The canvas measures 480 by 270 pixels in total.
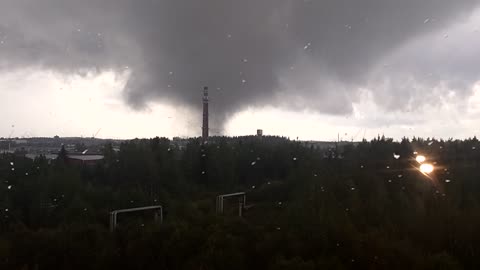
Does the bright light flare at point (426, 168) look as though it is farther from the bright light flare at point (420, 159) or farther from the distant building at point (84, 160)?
the distant building at point (84, 160)

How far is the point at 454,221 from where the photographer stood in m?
18.8

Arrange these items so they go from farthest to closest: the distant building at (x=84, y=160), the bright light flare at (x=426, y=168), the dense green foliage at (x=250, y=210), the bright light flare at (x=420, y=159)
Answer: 1. the distant building at (x=84, y=160)
2. the bright light flare at (x=420, y=159)
3. the bright light flare at (x=426, y=168)
4. the dense green foliage at (x=250, y=210)

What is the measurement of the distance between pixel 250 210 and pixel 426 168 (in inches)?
485

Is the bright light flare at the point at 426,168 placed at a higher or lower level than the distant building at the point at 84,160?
higher

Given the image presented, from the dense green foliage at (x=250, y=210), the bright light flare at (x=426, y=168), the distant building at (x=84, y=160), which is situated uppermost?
the bright light flare at (x=426, y=168)

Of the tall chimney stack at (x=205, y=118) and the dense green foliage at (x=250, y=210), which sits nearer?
the dense green foliage at (x=250, y=210)

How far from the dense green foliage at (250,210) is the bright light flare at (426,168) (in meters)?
0.62

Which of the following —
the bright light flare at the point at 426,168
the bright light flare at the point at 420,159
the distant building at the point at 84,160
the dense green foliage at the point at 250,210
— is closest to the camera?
the dense green foliage at the point at 250,210

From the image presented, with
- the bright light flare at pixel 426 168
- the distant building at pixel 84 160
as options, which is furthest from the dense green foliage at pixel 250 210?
the distant building at pixel 84 160

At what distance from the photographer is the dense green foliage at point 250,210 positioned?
667 inches

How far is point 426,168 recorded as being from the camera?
1382 inches

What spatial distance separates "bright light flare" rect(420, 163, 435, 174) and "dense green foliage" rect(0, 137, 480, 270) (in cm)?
62

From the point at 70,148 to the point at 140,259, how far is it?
3930 cm

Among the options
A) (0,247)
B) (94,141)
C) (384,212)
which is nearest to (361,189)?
(384,212)
